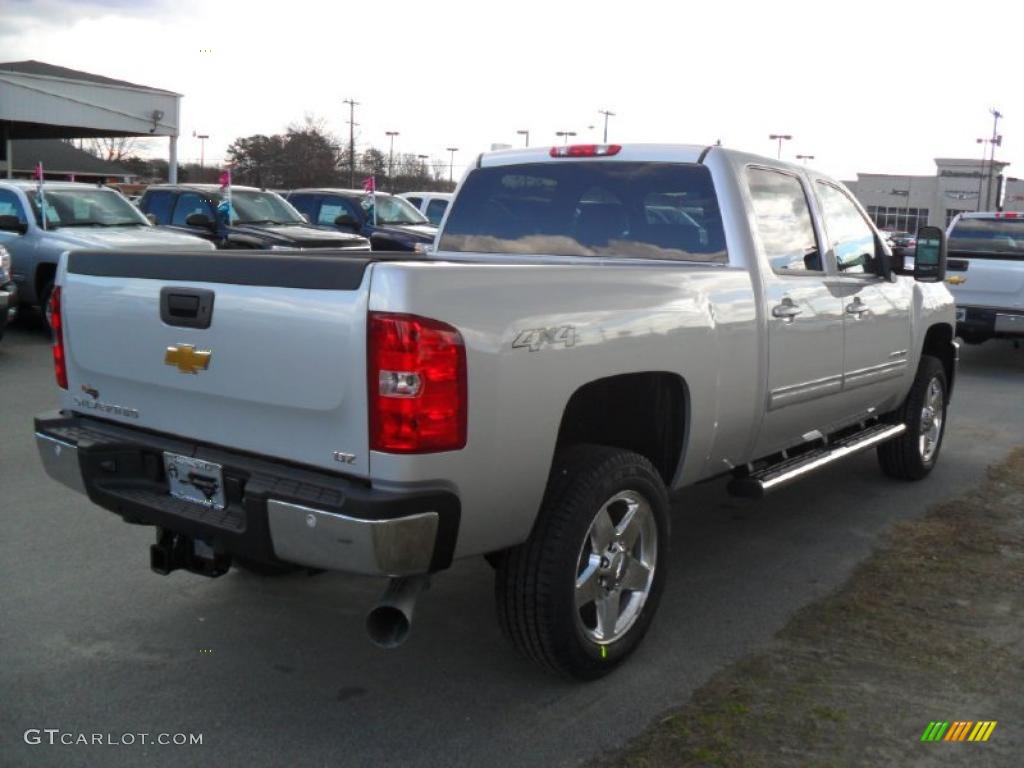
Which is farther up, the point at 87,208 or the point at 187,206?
the point at 187,206

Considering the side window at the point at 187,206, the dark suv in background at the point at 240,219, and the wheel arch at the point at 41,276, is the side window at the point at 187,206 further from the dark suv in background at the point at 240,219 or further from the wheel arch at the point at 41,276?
the wheel arch at the point at 41,276

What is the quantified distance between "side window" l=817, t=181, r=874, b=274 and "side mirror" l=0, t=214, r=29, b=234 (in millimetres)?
10032

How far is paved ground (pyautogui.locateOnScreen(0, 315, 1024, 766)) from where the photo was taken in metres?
3.53

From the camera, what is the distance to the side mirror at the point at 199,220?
14.5m

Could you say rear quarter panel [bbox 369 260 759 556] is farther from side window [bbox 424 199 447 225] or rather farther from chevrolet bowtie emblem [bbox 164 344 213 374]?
side window [bbox 424 199 447 225]

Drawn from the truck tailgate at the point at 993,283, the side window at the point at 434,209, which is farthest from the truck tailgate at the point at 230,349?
the side window at the point at 434,209

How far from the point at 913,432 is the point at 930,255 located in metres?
1.28

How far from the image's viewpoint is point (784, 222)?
5305 millimetres

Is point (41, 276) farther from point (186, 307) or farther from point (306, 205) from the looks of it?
point (186, 307)

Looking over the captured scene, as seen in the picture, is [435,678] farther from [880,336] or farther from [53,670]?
[880,336]

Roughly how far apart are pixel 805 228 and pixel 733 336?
4.26 feet

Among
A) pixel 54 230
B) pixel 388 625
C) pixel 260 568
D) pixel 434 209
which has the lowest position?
pixel 260 568

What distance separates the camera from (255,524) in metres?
3.36

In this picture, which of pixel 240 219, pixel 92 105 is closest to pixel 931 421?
pixel 240 219
